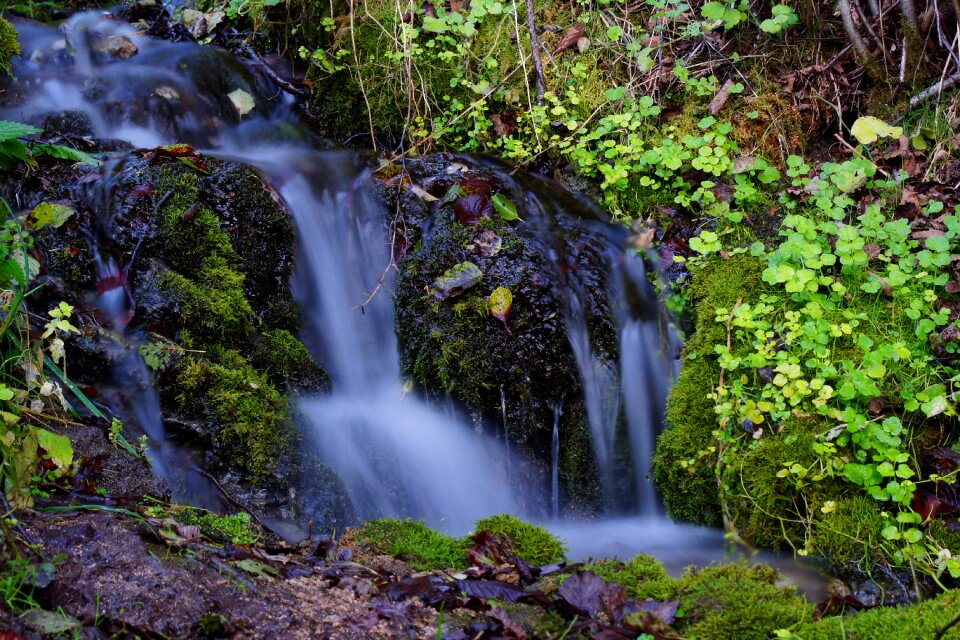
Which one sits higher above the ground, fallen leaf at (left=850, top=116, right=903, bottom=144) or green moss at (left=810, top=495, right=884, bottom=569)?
fallen leaf at (left=850, top=116, right=903, bottom=144)

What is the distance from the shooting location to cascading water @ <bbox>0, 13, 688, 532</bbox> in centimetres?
372

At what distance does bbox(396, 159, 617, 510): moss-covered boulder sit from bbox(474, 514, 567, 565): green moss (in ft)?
3.16

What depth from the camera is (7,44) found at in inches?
201

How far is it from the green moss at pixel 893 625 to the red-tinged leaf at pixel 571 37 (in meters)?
3.91

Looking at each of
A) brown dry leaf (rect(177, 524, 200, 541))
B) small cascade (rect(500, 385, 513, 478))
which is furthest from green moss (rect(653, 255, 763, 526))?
brown dry leaf (rect(177, 524, 200, 541))

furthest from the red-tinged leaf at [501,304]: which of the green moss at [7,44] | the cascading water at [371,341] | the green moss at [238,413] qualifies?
the green moss at [7,44]

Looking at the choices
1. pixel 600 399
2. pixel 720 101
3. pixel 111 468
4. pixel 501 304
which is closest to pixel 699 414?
pixel 600 399

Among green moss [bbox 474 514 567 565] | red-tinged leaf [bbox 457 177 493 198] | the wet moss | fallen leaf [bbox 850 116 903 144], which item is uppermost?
red-tinged leaf [bbox 457 177 493 198]

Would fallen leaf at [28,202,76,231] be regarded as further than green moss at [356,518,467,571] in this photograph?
Yes

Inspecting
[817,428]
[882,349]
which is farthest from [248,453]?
[882,349]

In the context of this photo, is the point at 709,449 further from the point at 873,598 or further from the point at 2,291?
the point at 2,291

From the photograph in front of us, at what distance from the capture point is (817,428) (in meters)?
3.14

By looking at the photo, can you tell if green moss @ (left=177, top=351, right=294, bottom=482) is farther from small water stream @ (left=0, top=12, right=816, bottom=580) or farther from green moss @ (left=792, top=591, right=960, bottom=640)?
green moss @ (left=792, top=591, right=960, bottom=640)

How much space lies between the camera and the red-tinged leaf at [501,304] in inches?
150
